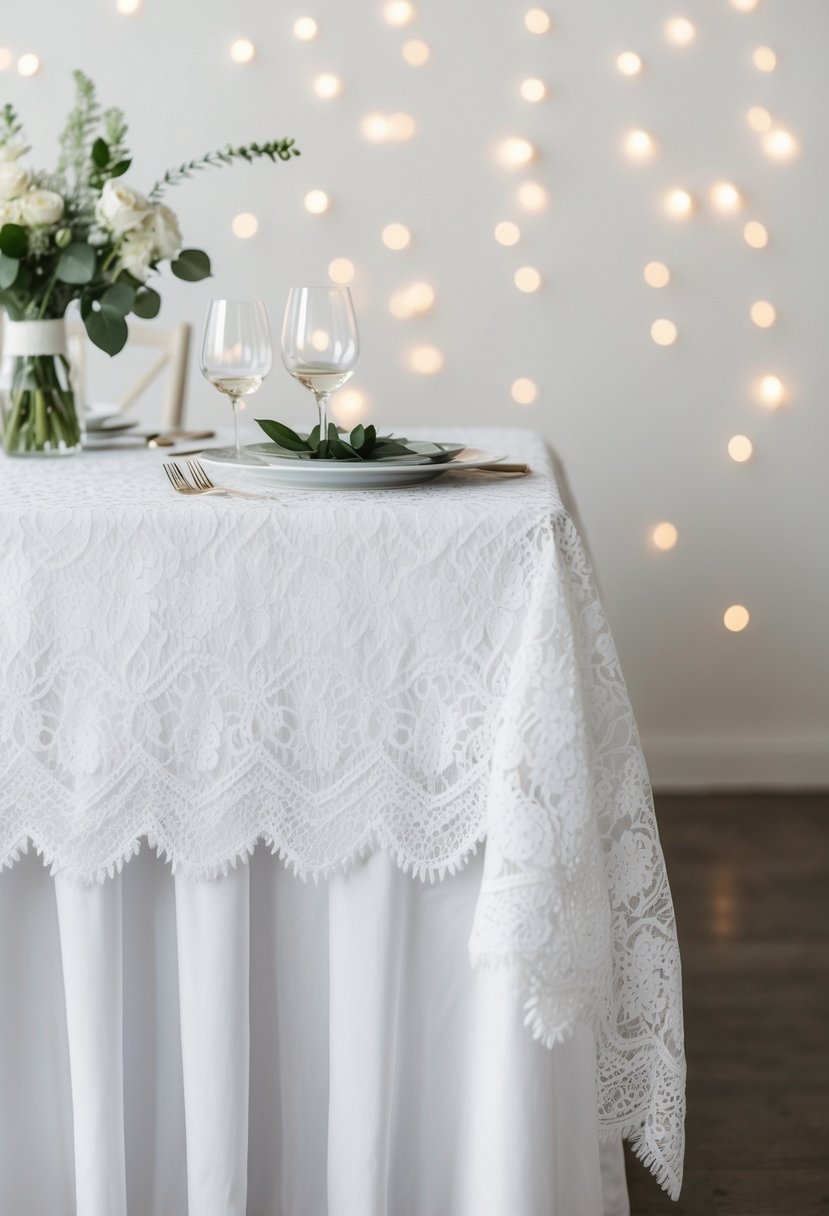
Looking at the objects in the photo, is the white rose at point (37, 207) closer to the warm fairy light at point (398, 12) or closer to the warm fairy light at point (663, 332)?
the warm fairy light at point (398, 12)

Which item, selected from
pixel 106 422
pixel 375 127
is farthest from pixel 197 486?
pixel 375 127

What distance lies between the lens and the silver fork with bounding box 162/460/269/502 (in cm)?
108

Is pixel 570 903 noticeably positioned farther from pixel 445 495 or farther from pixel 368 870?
pixel 445 495

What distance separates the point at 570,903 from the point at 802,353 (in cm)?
199

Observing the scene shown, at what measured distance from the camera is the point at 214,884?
1028 millimetres

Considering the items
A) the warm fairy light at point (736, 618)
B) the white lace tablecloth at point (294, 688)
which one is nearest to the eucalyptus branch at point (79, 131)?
the white lace tablecloth at point (294, 688)

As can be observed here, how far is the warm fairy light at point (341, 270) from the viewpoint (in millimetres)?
2596

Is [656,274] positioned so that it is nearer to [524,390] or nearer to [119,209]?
[524,390]

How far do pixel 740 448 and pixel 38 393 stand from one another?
1.70m

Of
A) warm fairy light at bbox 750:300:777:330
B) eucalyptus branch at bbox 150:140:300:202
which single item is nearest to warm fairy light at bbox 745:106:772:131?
warm fairy light at bbox 750:300:777:330

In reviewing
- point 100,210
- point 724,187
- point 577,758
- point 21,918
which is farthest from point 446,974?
point 724,187

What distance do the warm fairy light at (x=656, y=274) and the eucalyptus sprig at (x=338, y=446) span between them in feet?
5.08

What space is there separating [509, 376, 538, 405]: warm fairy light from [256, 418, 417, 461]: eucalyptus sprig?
57.4 inches

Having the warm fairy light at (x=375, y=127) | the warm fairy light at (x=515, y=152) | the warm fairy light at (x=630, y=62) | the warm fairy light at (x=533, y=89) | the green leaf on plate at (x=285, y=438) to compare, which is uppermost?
the warm fairy light at (x=630, y=62)
